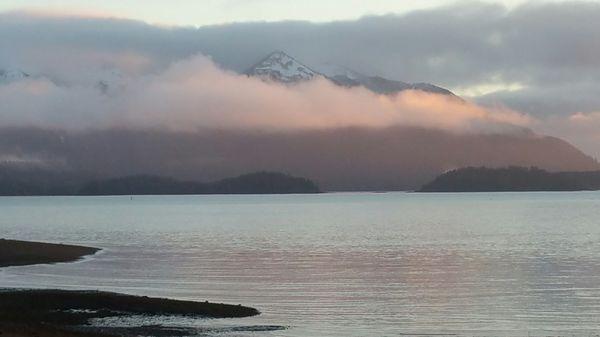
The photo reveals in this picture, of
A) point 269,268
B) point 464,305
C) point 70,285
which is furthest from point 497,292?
point 70,285

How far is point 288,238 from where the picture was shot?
12475 centimetres

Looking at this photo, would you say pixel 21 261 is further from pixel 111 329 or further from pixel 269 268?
pixel 111 329

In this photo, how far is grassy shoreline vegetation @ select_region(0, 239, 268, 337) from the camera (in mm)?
38562

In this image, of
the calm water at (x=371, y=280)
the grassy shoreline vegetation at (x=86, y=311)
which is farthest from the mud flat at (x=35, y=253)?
the grassy shoreline vegetation at (x=86, y=311)

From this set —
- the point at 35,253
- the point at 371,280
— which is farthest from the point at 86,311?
the point at 35,253

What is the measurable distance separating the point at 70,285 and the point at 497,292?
28941 millimetres

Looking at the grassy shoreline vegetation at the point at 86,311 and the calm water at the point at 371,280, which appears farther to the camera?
the calm water at the point at 371,280

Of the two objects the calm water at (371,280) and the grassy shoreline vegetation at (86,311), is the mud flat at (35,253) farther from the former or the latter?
the grassy shoreline vegetation at (86,311)

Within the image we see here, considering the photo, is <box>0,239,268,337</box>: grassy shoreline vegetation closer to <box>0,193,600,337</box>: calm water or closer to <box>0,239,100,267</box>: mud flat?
<box>0,193,600,337</box>: calm water

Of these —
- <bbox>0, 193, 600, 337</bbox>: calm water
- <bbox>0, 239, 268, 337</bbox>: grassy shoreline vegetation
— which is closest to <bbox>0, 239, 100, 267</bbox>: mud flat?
<bbox>0, 193, 600, 337</bbox>: calm water

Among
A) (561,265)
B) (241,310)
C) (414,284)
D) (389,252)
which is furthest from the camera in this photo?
(389,252)

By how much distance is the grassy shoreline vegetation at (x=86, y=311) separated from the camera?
38.6 m

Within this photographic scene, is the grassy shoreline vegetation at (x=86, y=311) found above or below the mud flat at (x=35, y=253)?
below

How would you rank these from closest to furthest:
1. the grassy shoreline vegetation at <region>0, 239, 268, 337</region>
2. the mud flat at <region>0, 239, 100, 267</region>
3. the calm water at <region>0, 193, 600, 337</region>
→ 1. the grassy shoreline vegetation at <region>0, 239, 268, 337</region>
2. the calm water at <region>0, 193, 600, 337</region>
3. the mud flat at <region>0, 239, 100, 267</region>
